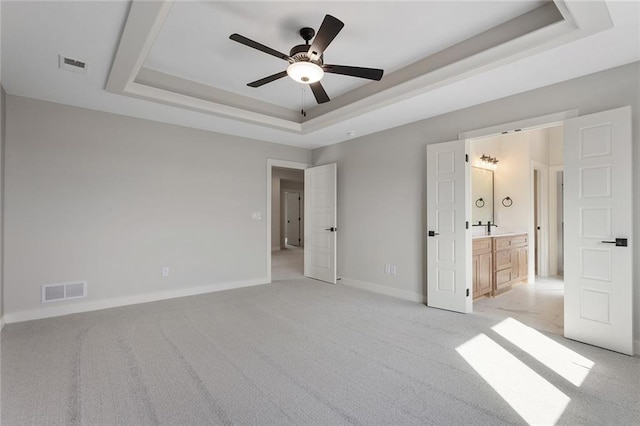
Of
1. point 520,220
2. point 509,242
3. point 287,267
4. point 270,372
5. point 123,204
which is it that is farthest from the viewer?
point 287,267

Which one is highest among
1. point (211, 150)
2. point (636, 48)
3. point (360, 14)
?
point (360, 14)

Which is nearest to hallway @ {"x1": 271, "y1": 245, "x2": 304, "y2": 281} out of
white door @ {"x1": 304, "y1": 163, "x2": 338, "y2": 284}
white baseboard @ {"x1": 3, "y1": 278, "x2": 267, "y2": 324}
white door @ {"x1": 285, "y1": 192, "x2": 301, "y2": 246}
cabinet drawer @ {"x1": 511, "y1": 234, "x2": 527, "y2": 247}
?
white door @ {"x1": 304, "y1": 163, "x2": 338, "y2": 284}

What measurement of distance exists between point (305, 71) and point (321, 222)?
342 centimetres

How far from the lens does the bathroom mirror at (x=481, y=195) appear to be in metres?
5.32

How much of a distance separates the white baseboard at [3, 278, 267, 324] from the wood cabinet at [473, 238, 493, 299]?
3511mm

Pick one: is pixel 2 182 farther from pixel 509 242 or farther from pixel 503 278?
pixel 509 242

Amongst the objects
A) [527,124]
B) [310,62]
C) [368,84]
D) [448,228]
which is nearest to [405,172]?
[448,228]

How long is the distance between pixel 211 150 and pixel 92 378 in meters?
3.38

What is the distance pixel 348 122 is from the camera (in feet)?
13.9

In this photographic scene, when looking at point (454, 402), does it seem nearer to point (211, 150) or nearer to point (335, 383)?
point (335, 383)

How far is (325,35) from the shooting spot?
220 centimetres

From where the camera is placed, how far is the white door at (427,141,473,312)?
12.2 feet

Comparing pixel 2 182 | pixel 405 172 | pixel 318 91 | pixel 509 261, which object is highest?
pixel 318 91

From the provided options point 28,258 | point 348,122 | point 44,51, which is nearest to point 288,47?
point 348,122
